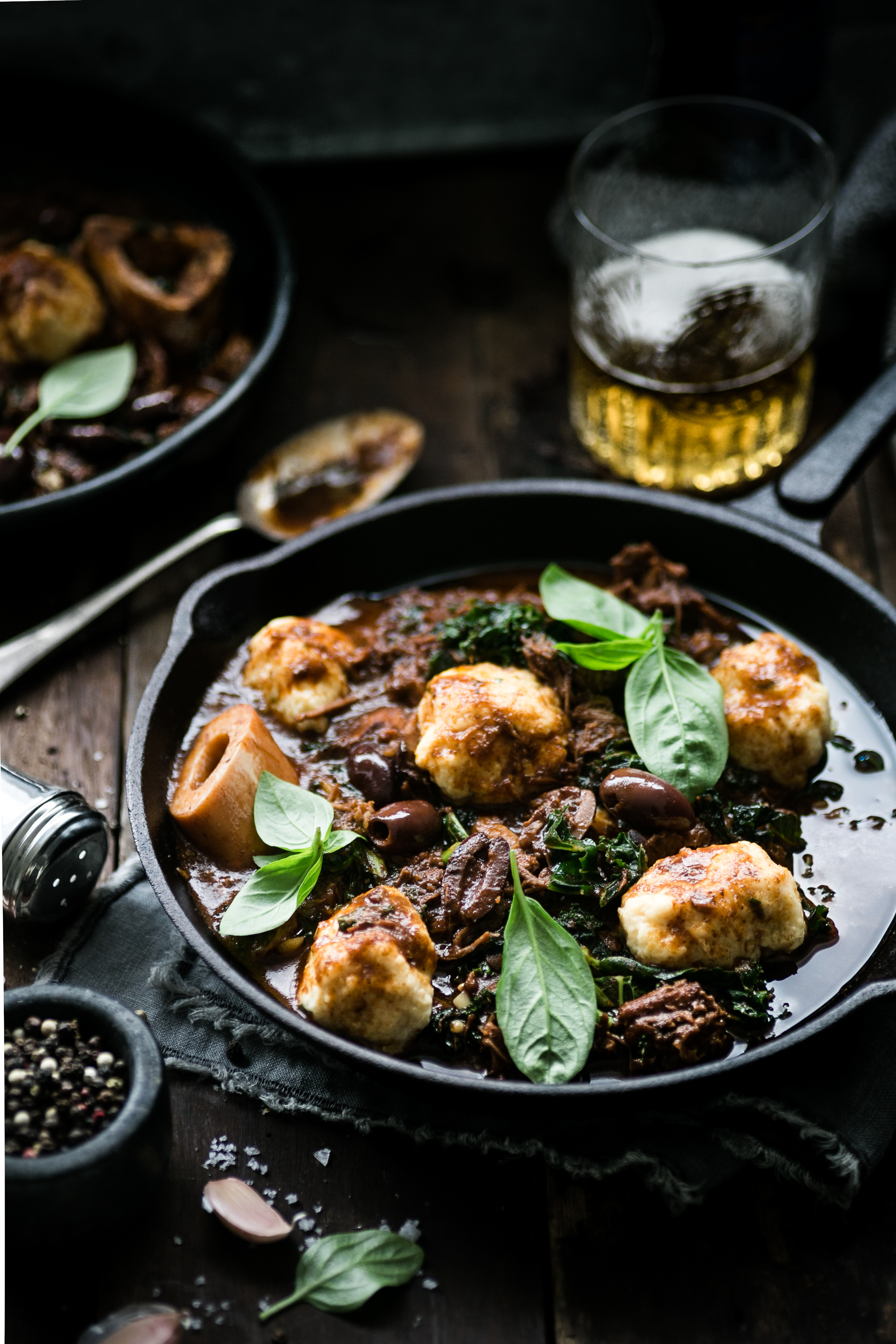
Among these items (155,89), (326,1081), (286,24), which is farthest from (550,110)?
(326,1081)

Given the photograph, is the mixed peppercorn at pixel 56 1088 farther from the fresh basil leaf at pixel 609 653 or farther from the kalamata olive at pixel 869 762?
the kalamata olive at pixel 869 762

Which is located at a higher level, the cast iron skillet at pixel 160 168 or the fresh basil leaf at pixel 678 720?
the cast iron skillet at pixel 160 168

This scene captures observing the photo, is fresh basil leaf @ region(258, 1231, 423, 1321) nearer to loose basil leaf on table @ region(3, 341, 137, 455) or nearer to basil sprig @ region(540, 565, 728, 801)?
basil sprig @ region(540, 565, 728, 801)

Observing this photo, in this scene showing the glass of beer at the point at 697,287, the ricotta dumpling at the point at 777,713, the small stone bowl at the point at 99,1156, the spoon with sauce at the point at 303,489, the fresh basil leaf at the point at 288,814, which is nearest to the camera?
the small stone bowl at the point at 99,1156

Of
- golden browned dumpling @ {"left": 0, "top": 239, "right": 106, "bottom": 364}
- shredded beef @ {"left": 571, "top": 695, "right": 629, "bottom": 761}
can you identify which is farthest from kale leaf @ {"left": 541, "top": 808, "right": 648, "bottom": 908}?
golden browned dumpling @ {"left": 0, "top": 239, "right": 106, "bottom": 364}

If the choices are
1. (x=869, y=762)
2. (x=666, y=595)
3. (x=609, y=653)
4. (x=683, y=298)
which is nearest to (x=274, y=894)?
(x=609, y=653)

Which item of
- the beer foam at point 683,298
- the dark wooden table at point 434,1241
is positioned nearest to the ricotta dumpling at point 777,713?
the dark wooden table at point 434,1241
